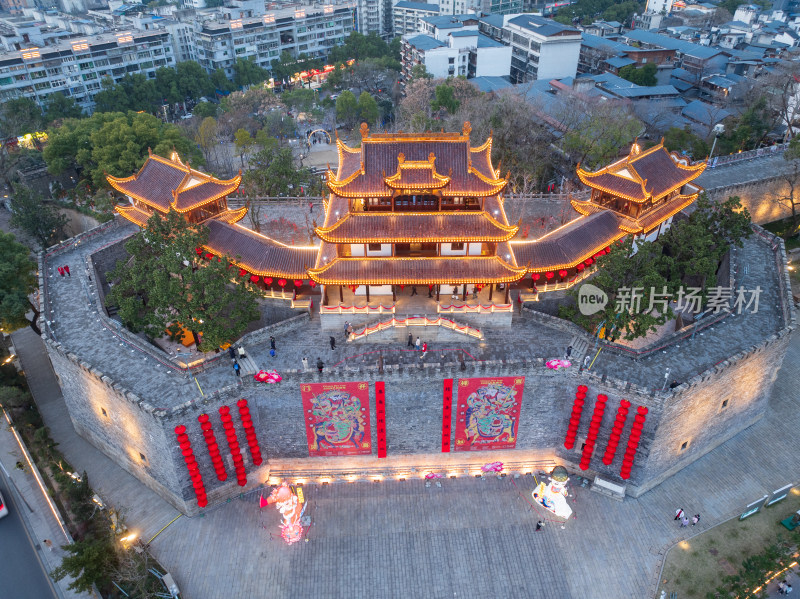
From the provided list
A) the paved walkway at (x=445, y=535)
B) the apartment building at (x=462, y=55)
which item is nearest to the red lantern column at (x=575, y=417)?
the paved walkway at (x=445, y=535)

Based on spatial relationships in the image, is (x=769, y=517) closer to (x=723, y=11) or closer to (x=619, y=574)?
(x=619, y=574)

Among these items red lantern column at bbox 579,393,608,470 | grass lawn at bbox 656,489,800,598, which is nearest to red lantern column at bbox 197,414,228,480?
red lantern column at bbox 579,393,608,470

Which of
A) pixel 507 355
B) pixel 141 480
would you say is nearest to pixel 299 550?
pixel 141 480

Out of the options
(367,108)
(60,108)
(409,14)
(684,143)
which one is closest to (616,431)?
(684,143)

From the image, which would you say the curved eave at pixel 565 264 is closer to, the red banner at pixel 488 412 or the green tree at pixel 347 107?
the red banner at pixel 488 412

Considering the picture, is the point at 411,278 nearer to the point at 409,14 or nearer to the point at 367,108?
the point at 367,108

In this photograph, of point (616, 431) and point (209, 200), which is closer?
point (616, 431)
